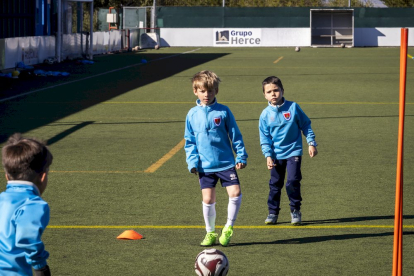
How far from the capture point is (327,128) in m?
14.5

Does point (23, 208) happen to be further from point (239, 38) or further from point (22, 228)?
point (239, 38)

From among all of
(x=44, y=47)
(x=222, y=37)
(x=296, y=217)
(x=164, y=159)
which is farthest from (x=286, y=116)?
(x=222, y=37)

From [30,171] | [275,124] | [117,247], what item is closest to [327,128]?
[275,124]

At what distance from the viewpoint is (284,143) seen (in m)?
7.29

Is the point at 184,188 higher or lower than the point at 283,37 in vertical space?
lower

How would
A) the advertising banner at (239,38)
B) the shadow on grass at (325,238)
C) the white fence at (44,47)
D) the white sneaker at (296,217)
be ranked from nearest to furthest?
the shadow on grass at (325,238)
the white sneaker at (296,217)
the white fence at (44,47)
the advertising banner at (239,38)

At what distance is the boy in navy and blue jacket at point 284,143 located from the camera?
723 cm

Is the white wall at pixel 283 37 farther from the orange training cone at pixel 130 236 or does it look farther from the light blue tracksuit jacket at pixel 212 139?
the light blue tracksuit jacket at pixel 212 139

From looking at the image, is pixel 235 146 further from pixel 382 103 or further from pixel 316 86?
pixel 316 86

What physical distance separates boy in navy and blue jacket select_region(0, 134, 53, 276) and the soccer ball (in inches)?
73.5

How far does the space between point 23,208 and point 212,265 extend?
2076 millimetres

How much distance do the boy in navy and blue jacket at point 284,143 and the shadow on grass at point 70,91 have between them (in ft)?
21.1

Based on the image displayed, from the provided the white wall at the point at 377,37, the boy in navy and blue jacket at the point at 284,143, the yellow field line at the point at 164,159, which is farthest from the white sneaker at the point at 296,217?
the white wall at the point at 377,37

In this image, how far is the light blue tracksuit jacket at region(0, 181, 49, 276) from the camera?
11.2ft
